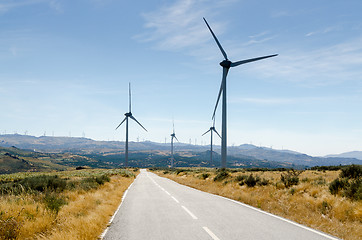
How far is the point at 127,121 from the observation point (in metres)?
84.4

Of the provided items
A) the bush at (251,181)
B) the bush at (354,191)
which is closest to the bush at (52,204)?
the bush at (354,191)

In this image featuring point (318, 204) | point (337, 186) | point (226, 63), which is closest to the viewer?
point (318, 204)

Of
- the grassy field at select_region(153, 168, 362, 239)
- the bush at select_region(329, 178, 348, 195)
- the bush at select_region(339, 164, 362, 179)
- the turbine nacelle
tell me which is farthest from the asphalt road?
the turbine nacelle

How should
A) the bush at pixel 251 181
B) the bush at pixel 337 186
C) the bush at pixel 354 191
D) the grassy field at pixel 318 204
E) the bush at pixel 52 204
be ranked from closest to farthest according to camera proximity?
1. the grassy field at pixel 318 204
2. the bush at pixel 52 204
3. the bush at pixel 354 191
4. the bush at pixel 337 186
5. the bush at pixel 251 181

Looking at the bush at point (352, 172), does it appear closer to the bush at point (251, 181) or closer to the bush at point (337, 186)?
the bush at point (337, 186)

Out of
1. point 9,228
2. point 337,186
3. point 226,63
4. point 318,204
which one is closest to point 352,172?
point 337,186

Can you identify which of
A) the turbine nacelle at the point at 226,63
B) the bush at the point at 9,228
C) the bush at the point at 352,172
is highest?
the turbine nacelle at the point at 226,63

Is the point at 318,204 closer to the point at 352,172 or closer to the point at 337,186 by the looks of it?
the point at 337,186

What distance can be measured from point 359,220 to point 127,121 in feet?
258

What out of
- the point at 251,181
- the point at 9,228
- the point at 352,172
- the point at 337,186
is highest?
the point at 352,172

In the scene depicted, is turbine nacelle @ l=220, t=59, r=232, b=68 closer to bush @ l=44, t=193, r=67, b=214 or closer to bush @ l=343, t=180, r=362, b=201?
bush @ l=343, t=180, r=362, b=201

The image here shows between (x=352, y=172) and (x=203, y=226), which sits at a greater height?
(x=352, y=172)

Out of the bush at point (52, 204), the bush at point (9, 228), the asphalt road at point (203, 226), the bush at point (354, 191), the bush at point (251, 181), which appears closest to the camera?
the bush at point (9, 228)

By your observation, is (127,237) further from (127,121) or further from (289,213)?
(127,121)
